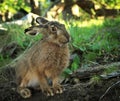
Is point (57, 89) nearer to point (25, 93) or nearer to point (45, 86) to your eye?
point (45, 86)

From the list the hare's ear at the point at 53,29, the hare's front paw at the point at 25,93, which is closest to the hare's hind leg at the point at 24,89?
the hare's front paw at the point at 25,93

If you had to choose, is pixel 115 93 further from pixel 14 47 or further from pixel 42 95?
pixel 14 47

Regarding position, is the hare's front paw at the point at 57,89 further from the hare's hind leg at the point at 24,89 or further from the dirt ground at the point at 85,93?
the hare's hind leg at the point at 24,89

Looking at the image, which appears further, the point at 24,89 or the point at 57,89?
the point at 24,89

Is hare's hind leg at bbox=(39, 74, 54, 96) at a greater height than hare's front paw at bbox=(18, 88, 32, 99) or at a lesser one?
greater

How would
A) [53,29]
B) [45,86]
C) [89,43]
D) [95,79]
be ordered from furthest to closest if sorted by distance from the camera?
[89,43] < [95,79] < [45,86] < [53,29]

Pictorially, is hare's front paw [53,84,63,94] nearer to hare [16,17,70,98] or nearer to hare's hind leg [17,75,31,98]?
hare [16,17,70,98]

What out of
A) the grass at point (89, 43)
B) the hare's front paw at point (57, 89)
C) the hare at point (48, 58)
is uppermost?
the hare at point (48, 58)

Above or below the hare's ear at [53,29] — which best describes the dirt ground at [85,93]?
below

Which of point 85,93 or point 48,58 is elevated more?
point 48,58

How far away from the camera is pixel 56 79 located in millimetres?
5109

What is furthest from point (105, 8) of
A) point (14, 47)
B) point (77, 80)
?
point (77, 80)

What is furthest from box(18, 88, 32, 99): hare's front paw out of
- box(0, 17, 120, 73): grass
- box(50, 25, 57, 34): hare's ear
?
box(50, 25, 57, 34): hare's ear

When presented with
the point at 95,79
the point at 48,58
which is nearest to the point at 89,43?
the point at 95,79
